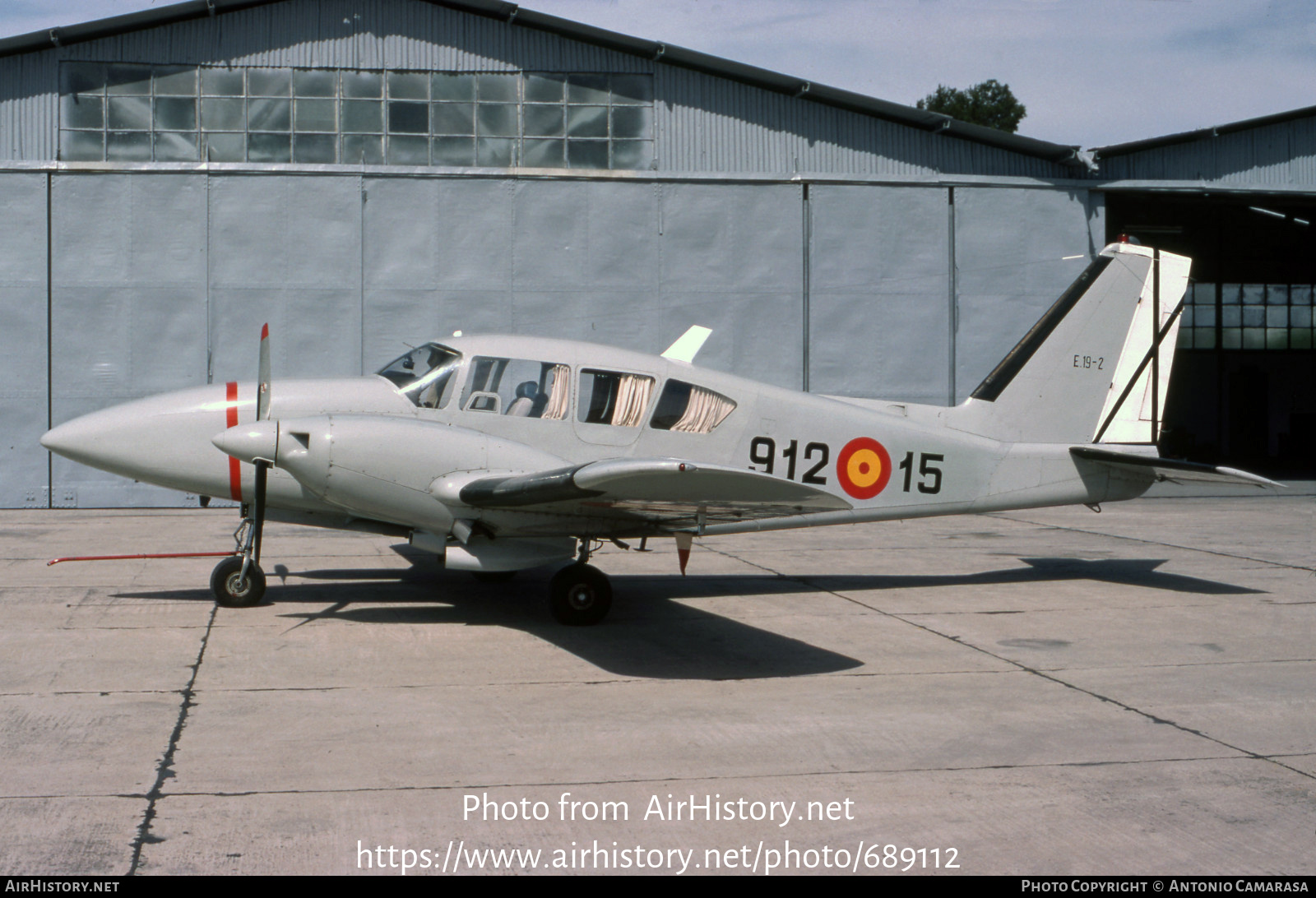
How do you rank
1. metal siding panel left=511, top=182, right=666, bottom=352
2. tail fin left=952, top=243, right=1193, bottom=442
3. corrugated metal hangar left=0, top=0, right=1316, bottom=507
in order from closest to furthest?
tail fin left=952, top=243, right=1193, bottom=442 < corrugated metal hangar left=0, top=0, right=1316, bottom=507 < metal siding panel left=511, top=182, right=666, bottom=352

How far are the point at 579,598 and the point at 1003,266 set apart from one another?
15.8 metres

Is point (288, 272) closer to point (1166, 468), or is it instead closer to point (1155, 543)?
point (1155, 543)

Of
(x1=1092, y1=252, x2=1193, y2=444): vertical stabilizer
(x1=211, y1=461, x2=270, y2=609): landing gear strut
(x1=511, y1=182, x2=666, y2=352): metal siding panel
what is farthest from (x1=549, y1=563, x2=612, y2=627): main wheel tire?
(x1=511, y1=182, x2=666, y2=352): metal siding panel

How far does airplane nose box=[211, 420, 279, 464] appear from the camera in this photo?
8.46 m

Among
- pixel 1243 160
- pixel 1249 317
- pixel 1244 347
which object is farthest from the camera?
pixel 1244 347

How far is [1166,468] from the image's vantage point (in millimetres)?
10727

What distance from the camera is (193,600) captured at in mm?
10203

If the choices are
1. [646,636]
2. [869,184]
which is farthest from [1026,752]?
[869,184]

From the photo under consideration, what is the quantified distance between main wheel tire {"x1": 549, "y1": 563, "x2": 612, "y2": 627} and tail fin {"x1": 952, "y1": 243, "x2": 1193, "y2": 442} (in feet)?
16.3

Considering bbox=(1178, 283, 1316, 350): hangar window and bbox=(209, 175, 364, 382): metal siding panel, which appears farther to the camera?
bbox=(1178, 283, 1316, 350): hangar window

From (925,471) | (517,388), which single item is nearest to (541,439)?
(517,388)

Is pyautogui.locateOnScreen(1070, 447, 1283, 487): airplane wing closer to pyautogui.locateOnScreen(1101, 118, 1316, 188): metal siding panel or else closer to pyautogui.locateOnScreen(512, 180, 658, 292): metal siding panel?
pyautogui.locateOnScreen(512, 180, 658, 292): metal siding panel

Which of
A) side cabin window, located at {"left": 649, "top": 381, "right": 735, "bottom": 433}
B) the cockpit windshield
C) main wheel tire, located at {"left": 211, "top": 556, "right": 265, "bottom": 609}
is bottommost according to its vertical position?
main wheel tire, located at {"left": 211, "top": 556, "right": 265, "bottom": 609}

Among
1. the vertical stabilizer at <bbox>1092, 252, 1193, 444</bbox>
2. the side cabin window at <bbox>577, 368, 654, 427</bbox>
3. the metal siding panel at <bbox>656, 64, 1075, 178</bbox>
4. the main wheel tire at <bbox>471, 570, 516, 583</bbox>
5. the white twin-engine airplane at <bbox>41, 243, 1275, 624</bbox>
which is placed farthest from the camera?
the metal siding panel at <bbox>656, 64, 1075, 178</bbox>
